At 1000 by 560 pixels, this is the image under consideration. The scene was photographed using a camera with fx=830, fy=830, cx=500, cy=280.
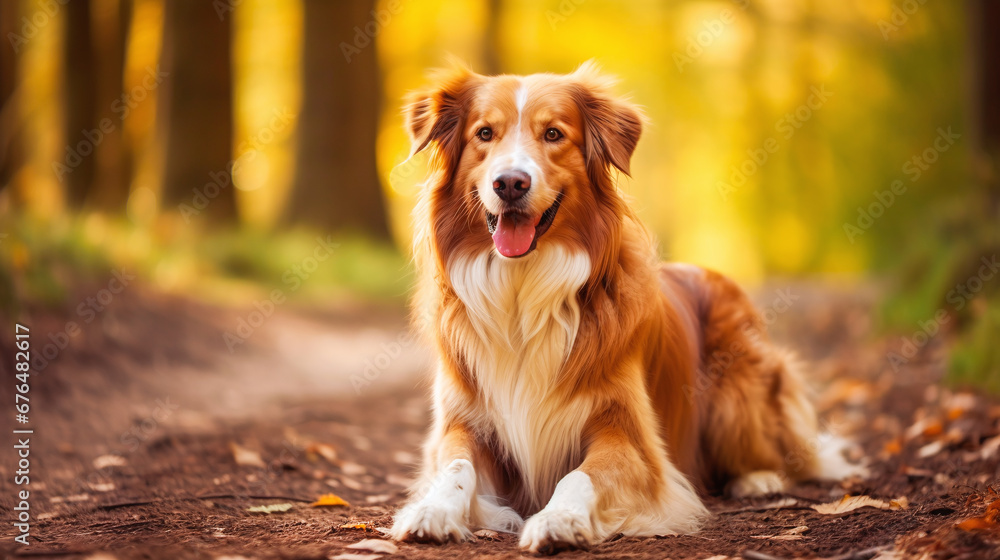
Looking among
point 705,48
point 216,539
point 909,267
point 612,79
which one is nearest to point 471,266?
point 612,79

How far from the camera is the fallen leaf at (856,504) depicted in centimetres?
365

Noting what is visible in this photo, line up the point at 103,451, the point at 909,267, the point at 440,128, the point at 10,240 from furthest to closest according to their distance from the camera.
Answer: the point at 909,267 → the point at 10,240 → the point at 103,451 → the point at 440,128

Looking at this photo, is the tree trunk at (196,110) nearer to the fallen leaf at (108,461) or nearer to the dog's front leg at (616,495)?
the fallen leaf at (108,461)

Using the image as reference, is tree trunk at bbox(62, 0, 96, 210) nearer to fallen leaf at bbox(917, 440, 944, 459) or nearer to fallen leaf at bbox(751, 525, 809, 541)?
fallen leaf at bbox(917, 440, 944, 459)

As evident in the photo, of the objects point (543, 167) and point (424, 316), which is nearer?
point (543, 167)

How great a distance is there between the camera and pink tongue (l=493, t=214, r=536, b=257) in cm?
364

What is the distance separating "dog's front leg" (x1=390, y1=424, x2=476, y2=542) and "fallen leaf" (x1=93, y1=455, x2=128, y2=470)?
207 centimetres

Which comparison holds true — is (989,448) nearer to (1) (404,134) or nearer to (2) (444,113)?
(2) (444,113)

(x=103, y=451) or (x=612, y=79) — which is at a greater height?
(x=612, y=79)

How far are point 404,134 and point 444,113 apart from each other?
6.24 ft

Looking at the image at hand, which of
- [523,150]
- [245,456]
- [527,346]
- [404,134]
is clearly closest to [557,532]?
[527,346]

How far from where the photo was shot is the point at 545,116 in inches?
149

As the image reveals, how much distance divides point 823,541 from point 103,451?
407 cm

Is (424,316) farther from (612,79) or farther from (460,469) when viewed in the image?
(612,79)
